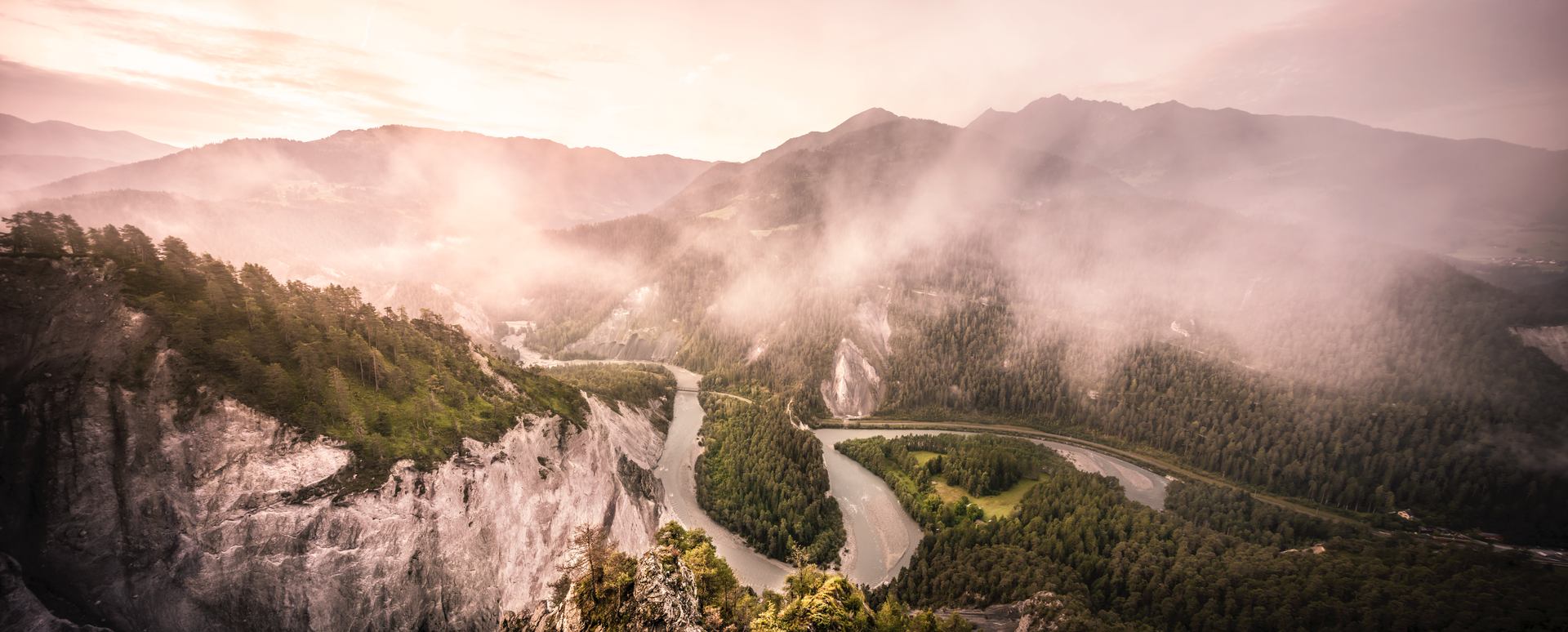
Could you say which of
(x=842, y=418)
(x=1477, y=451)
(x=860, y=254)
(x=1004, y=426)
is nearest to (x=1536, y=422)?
(x=1477, y=451)

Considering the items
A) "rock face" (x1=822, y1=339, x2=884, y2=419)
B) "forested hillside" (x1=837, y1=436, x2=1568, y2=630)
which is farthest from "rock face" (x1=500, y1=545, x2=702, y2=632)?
"rock face" (x1=822, y1=339, x2=884, y2=419)

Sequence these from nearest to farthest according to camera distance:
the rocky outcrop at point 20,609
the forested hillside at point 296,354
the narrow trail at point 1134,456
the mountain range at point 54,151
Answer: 1. the rocky outcrop at point 20,609
2. the forested hillside at point 296,354
3. the narrow trail at point 1134,456
4. the mountain range at point 54,151

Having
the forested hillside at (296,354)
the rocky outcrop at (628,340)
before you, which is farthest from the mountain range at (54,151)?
the forested hillside at (296,354)

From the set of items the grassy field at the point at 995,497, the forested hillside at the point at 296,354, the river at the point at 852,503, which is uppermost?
the forested hillside at the point at 296,354

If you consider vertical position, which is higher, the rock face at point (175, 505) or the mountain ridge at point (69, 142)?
the mountain ridge at point (69, 142)

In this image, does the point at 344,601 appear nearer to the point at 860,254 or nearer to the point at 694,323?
the point at 694,323

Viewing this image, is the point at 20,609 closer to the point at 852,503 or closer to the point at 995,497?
the point at 852,503

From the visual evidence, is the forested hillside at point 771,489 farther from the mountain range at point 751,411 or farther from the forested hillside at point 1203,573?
the forested hillside at point 1203,573
